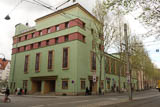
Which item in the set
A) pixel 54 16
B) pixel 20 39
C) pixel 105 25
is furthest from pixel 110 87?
pixel 20 39

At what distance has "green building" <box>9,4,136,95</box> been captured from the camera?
30.2 metres

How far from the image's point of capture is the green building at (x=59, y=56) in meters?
30.2

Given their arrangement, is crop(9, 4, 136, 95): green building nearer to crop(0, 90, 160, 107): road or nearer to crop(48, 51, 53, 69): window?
crop(48, 51, 53, 69): window

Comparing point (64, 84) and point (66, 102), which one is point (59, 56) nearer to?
point (64, 84)

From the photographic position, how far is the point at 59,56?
32.5 m

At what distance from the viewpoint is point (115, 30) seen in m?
29.4

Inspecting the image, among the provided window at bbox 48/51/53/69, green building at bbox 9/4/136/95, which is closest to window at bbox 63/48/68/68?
green building at bbox 9/4/136/95

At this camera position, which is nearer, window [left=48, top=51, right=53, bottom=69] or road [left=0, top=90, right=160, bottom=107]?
road [left=0, top=90, right=160, bottom=107]

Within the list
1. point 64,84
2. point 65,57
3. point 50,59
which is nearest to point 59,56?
point 65,57

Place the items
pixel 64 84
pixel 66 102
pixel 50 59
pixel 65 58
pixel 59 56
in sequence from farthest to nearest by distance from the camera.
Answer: pixel 50 59 → pixel 59 56 → pixel 65 58 → pixel 64 84 → pixel 66 102

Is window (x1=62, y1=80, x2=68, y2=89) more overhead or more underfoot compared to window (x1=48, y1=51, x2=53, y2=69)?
more underfoot

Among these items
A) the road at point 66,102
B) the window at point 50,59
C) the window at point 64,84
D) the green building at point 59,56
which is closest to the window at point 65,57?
the green building at point 59,56

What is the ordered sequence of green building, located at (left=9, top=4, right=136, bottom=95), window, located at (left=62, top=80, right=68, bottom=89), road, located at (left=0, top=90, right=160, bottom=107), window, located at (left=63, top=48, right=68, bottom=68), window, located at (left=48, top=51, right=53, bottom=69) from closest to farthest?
road, located at (left=0, top=90, right=160, bottom=107) → window, located at (left=62, top=80, right=68, bottom=89) → green building, located at (left=9, top=4, right=136, bottom=95) → window, located at (left=63, top=48, right=68, bottom=68) → window, located at (left=48, top=51, right=53, bottom=69)

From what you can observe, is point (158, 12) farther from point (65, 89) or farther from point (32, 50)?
point (32, 50)
